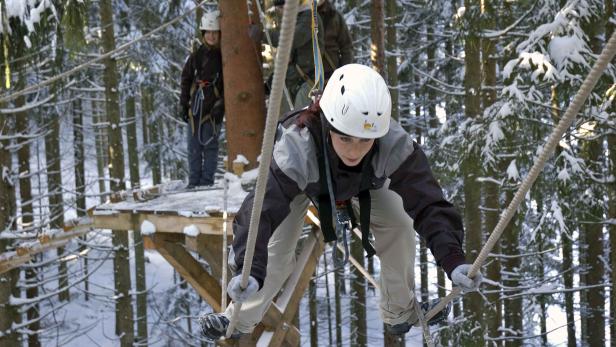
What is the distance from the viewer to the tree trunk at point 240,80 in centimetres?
633

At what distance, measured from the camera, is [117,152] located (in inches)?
468

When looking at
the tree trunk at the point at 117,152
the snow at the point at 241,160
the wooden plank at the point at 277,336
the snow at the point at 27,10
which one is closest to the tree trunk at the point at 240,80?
the snow at the point at 241,160

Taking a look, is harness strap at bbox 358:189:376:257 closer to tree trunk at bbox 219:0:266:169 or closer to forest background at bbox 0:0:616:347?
tree trunk at bbox 219:0:266:169

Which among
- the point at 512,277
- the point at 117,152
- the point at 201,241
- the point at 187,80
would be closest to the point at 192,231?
the point at 201,241

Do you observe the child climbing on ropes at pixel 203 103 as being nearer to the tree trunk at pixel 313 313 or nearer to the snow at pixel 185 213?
the snow at pixel 185 213

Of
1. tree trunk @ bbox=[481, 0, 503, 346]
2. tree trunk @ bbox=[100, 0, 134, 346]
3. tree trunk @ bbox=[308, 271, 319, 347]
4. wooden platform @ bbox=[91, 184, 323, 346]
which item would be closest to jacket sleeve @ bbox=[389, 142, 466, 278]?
wooden platform @ bbox=[91, 184, 323, 346]

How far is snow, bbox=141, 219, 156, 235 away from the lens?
570 centimetres

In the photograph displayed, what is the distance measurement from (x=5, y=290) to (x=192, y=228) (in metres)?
5.70

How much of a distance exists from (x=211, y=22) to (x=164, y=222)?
2.01 metres

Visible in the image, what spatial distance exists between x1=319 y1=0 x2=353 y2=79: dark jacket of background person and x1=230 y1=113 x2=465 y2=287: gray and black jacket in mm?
2683

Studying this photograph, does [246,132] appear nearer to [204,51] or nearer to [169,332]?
[204,51]

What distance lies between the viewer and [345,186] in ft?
10.6

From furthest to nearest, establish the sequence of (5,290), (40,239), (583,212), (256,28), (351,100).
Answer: (5,290), (583,212), (40,239), (256,28), (351,100)

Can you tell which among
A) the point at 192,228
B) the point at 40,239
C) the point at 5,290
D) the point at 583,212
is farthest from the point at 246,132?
the point at 5,290
